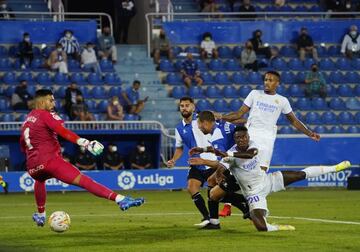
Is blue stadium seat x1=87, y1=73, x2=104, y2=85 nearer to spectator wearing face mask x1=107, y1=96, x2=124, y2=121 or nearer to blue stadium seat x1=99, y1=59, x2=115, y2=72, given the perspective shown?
blue stadium seat x1=99, y1=59, x2=115, y2=72

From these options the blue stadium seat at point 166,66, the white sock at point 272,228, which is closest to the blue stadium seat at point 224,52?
the blue stadium seat at point 166,66

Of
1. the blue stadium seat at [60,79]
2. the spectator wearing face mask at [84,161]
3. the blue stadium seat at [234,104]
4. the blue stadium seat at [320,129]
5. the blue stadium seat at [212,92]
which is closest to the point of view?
the spectator wearing face mask at [84,161]

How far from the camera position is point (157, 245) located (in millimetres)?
13016

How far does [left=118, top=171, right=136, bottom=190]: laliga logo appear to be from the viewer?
29250 mm

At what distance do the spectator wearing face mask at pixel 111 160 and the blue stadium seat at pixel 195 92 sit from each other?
17.7 ft

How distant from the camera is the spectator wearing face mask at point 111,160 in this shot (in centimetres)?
3055

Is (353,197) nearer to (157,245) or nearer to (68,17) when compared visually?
(157,245)

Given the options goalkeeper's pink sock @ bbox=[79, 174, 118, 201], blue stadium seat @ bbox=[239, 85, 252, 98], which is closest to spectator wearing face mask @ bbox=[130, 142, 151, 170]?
blue stadium seat @ bbox=[239, 85, 252, 98]

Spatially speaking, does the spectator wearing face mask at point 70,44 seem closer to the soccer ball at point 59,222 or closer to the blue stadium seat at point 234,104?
the blue stadium seat at point 234,104

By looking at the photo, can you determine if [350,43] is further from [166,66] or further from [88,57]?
[88,57]

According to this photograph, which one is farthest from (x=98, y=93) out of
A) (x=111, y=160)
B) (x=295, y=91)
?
(x=295, y=91)

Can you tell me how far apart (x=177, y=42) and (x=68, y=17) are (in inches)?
233

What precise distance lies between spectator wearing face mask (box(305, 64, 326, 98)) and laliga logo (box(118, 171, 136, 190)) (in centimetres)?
951

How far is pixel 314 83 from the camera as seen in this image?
3612 cm
